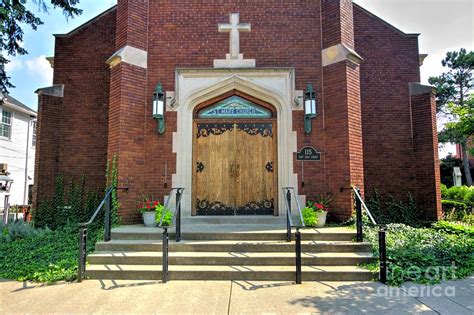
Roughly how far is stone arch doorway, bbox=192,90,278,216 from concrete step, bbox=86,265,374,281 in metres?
2.90

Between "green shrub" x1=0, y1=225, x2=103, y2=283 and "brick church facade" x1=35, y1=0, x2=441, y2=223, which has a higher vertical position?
"brick church facade" x1=35, y1=0, x2=441, y2=223

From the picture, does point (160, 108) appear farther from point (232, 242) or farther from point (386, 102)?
point (386, 102)

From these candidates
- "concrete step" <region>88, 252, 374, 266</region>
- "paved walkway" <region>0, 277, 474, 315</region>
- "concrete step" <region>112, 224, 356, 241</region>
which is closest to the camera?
"paved walkway" <region>0, 277, 474, 315</region>

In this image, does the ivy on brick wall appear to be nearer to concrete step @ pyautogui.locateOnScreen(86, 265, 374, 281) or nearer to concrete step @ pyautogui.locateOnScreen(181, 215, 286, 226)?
concrete step @ pyautogui.locateOnScreen(181, 215, 286, 226)

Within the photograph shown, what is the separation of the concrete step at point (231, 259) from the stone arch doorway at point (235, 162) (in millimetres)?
2511

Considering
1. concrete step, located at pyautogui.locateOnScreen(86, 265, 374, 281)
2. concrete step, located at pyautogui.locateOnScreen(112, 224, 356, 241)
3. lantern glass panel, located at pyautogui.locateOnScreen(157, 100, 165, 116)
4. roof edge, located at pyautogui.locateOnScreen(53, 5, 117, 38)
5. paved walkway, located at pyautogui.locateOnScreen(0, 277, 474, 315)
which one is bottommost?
paved walkway, located at pyautogui.locateOnScreen(0, 277, 474, 315)

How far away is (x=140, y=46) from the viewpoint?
8016 mm

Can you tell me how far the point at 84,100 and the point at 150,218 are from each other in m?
4.52

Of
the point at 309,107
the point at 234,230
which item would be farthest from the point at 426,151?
the point at 234,230

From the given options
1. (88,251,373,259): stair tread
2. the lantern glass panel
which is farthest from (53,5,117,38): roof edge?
(88,251,373,259): stair tread

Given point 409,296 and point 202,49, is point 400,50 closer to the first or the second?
point 202,49

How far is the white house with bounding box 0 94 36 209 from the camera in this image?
19016mm

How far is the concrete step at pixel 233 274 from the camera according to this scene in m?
4.79

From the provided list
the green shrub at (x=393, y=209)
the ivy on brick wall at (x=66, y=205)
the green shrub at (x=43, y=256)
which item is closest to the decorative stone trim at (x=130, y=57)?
the ivy on brick wall at (x=66, y=205)
